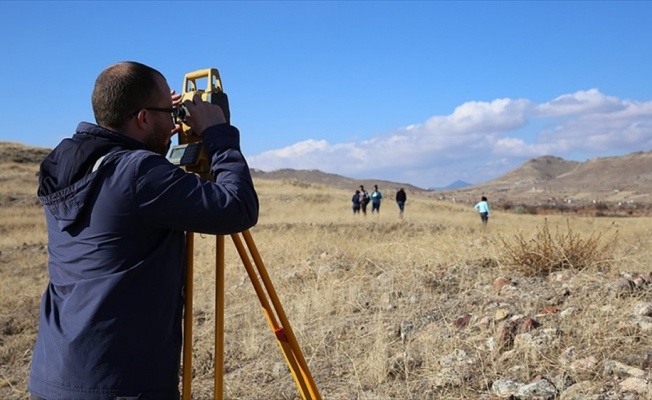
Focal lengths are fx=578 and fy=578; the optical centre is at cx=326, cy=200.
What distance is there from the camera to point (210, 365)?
15.9 feet

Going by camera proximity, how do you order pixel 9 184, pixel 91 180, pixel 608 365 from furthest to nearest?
pixel 9 184 → pixel 608 365 → pixel 91 180

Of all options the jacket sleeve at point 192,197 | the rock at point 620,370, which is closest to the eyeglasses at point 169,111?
the jacket sleeve at point 192,197

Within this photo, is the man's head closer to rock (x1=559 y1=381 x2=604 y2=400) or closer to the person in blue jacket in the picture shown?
the person in blue jacket

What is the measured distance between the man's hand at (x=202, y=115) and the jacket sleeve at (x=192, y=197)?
18 centimetres

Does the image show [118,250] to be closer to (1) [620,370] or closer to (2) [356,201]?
(1) [620,370]

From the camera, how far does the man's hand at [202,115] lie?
1.94 m

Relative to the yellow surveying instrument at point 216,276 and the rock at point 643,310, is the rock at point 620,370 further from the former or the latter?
the yellow surveying instrument at point 216,276

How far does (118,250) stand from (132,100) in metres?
0.48

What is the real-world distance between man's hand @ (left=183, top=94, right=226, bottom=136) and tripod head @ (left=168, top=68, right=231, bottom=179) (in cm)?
3

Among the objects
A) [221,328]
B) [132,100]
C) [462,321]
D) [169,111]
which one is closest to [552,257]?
[462,321]

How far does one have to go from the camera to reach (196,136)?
6.98 feet

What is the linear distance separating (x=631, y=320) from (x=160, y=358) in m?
3.53

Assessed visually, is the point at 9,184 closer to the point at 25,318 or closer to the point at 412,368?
the point at 25,318

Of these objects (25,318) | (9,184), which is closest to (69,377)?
(25,318)
